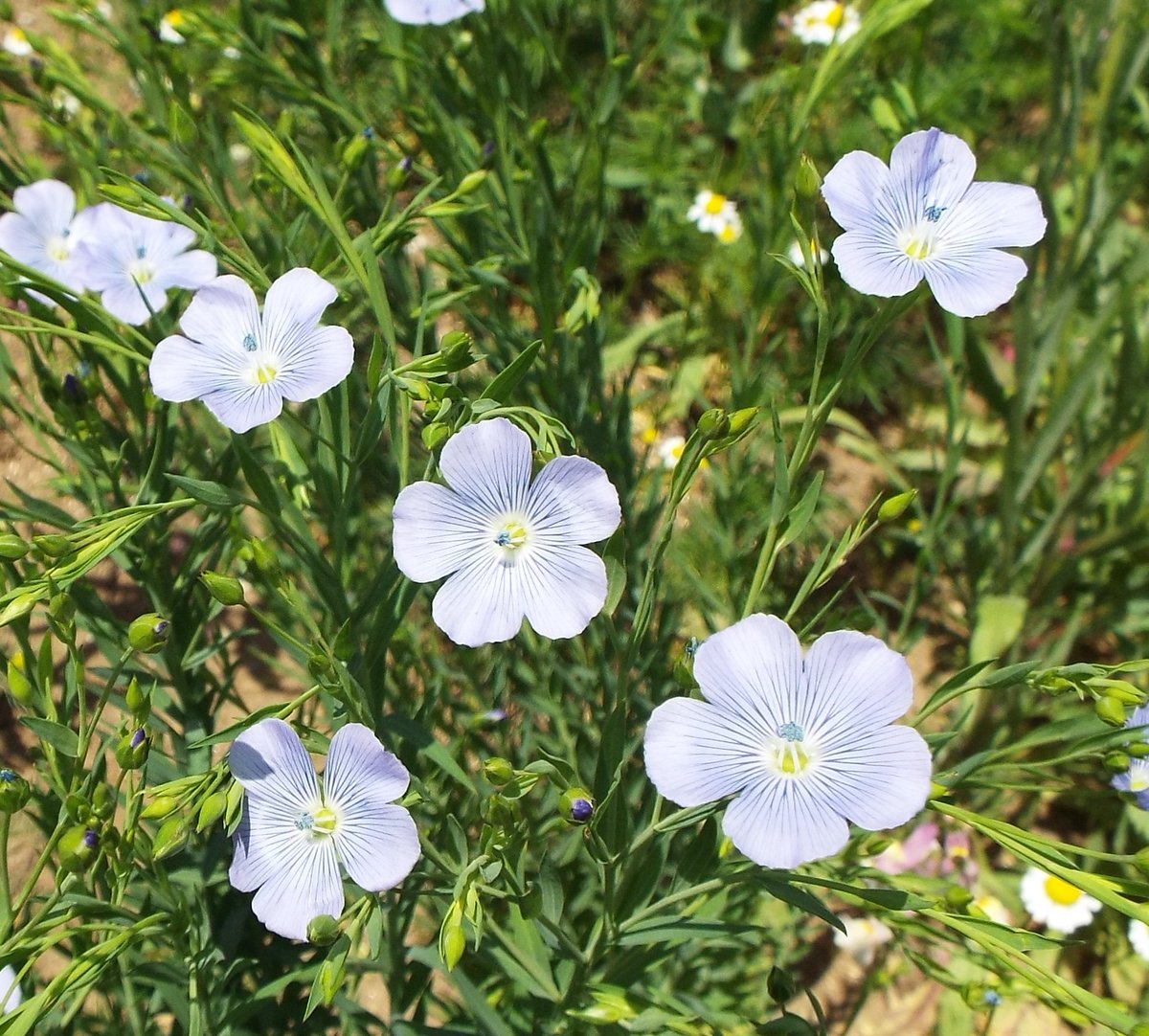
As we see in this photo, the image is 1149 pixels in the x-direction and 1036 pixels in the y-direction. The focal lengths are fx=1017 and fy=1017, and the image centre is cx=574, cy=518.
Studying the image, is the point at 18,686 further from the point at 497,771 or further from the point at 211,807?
the point at 497,771

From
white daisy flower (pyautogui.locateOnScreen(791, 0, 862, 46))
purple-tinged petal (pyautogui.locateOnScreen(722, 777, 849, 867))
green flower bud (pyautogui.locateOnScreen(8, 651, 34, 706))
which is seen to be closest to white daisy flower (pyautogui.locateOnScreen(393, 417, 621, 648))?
purple-tinged petal (pyautogui.locateOnScreen(722, 777, 849, 867))

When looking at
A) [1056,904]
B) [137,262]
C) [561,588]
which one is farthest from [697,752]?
[1056,904]

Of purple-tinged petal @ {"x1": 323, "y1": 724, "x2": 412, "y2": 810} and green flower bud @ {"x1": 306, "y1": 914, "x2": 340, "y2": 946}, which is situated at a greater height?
purple-tinged petal @ {"x1": 323, "y1": 724, "x2": 412, "y2": 810}

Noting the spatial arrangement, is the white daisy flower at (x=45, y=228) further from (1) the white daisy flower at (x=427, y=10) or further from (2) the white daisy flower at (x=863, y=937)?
(2) the white daisy flower at (x=863, y=937)

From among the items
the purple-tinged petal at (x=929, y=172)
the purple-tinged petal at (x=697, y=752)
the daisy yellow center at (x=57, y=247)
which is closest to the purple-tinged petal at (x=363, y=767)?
the purple-tinged petal at (x=697, y=752)

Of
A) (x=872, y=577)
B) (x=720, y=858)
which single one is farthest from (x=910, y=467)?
(x=720, y=858)

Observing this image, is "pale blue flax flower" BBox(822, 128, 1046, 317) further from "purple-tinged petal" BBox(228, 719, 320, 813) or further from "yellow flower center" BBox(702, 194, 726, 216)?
"yellow flower center" BBox(702, 194, 726, 216)

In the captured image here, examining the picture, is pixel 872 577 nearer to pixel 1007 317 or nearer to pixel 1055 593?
pixel 1055 593
